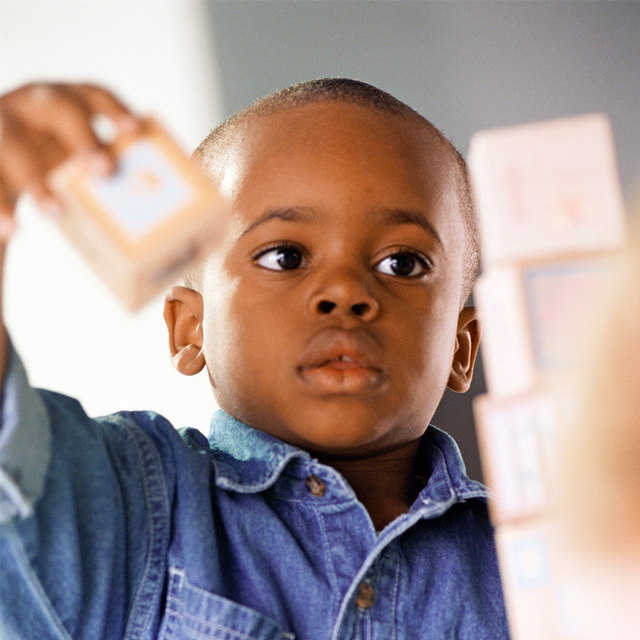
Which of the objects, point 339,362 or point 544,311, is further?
point 339,362

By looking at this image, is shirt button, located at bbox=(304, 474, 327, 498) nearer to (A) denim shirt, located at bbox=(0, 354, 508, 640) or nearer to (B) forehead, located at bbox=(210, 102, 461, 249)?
(A) denim shirt, located at bbox=(0, 354, 508, 640)

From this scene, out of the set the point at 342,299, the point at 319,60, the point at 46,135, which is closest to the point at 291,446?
the point at 342,299

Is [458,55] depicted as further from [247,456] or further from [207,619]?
[207,619]

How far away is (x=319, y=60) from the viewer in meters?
1.14

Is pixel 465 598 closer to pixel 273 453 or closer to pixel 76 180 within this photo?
pixel 273 453

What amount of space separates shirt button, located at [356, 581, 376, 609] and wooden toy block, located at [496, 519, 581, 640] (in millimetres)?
251

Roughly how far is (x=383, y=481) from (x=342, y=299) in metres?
0.19

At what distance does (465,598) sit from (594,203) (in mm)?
396

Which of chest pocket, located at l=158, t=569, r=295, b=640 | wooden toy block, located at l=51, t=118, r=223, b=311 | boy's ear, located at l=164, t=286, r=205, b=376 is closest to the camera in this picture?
wooden toy block, located at l=51, t=118, r=223, b=311

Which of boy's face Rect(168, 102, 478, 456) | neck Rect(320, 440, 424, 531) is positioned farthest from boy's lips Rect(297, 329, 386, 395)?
neck Rect(320, 440, 424, 531)

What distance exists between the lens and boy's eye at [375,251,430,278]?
0.80m

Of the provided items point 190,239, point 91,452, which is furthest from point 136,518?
point 190,239

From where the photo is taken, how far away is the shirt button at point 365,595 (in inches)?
27.3

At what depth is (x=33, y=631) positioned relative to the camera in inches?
24.3
